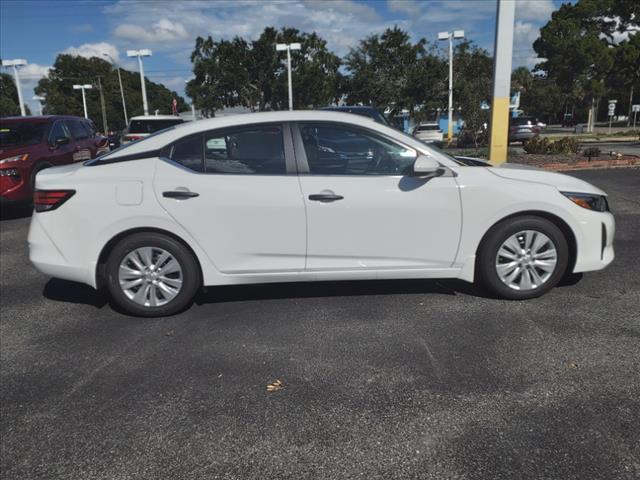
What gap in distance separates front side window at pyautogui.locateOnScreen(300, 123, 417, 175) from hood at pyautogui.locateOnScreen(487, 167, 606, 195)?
801 mm

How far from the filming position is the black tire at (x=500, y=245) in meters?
4.19

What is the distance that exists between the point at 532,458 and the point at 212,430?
1.59 m

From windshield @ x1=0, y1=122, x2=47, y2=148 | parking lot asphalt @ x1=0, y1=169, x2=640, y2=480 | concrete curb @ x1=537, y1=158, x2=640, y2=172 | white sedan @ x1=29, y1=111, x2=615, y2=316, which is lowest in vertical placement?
parking lot asphalt @ x1=0, y1=169, x2=640, y2=480

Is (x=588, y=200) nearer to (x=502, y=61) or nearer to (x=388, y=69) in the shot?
(x=502, y=61)

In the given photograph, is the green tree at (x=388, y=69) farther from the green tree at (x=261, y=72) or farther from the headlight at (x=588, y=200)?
the headlight at (x=588, y=200)

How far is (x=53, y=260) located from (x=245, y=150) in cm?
181

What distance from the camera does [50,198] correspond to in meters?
4.16

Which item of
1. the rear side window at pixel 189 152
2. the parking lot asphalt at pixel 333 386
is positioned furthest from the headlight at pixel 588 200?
the rear side window at pixel 189 152

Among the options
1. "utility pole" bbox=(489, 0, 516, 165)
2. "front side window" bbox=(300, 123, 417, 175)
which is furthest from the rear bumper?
"utility pole" bbox=(489, 0, 516, 165)

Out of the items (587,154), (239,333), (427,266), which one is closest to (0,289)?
(239,333)

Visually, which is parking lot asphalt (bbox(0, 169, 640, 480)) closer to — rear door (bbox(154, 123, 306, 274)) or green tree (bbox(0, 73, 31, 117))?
rear door (bbox(154, 123, 306, 274))

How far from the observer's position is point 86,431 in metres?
2.78

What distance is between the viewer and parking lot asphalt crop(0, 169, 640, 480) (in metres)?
2.46

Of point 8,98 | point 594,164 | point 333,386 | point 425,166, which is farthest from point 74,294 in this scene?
point 8,98
